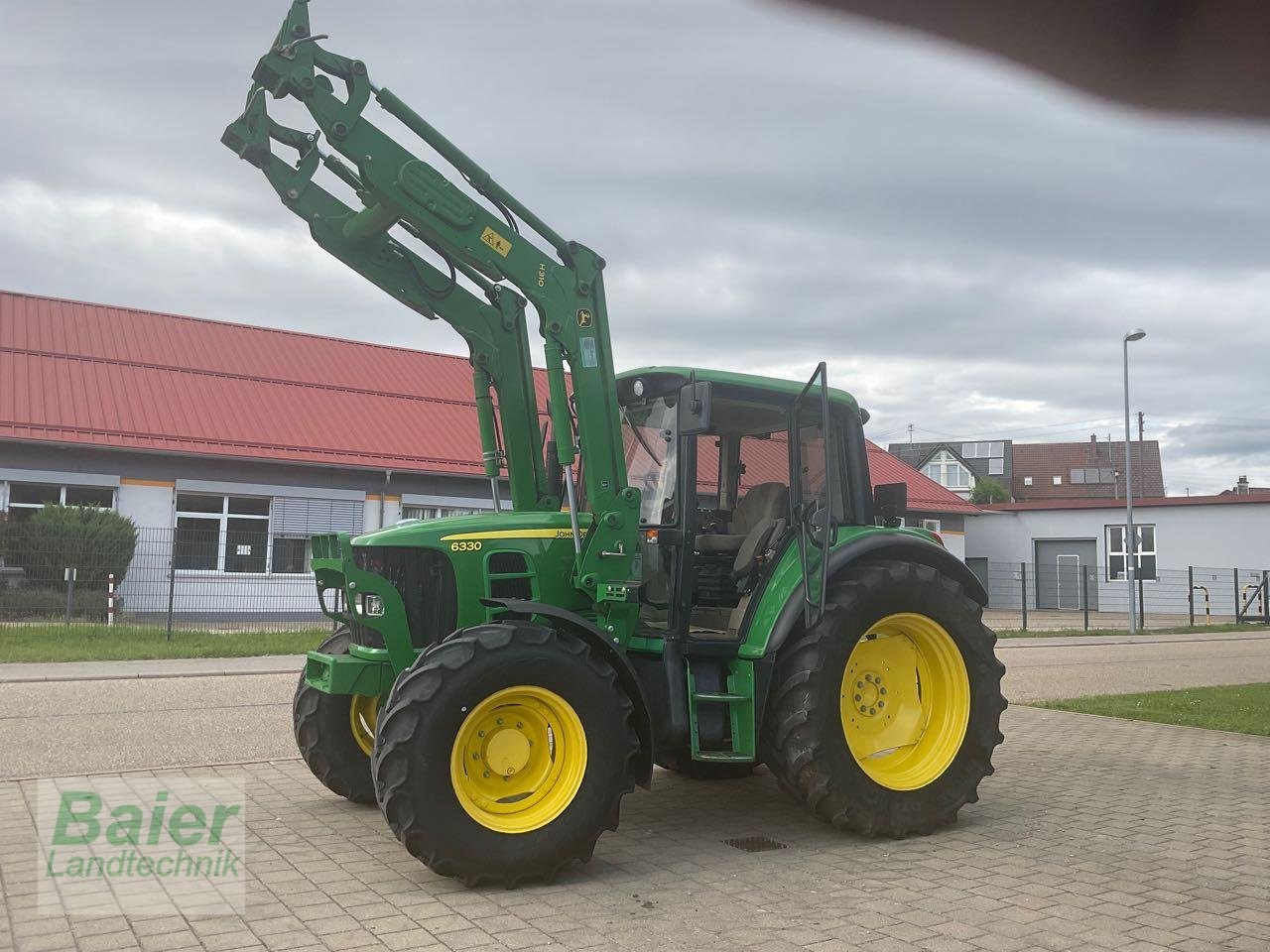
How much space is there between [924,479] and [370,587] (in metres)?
34.9

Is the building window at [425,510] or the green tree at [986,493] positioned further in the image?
the green tree at [986,493]

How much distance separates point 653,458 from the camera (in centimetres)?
641

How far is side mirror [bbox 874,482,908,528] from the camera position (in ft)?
22.8

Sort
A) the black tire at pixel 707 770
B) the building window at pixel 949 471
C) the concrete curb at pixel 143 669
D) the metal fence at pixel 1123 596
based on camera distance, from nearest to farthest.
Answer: the black tire at pixel 707 770 < the concrete curb at pixel 143 669 < the metal fence at pixel 1123 596 < the building window at pixel 949 471

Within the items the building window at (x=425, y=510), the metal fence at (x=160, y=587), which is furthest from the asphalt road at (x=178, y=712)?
the building window at (x=425, y=510)

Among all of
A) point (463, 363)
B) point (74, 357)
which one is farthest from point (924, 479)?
point (74, 357)

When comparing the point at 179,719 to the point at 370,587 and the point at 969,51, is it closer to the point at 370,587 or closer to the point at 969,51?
the point at 370,587

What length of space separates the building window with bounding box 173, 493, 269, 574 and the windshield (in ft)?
42.3

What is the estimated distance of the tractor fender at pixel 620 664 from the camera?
5.41 metres

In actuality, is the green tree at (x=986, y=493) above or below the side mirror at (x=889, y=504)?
above

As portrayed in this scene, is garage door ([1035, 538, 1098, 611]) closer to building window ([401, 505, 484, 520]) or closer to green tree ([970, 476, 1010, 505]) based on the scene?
building window ([401, 505, 484, 520])

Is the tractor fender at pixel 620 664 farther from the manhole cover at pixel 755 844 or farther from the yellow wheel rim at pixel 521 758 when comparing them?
the manhole cover at pixel 755 844

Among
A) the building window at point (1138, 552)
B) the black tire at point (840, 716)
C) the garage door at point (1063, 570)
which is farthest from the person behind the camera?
the building window at point (1138, 552)

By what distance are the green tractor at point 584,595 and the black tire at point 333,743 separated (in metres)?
0.01
